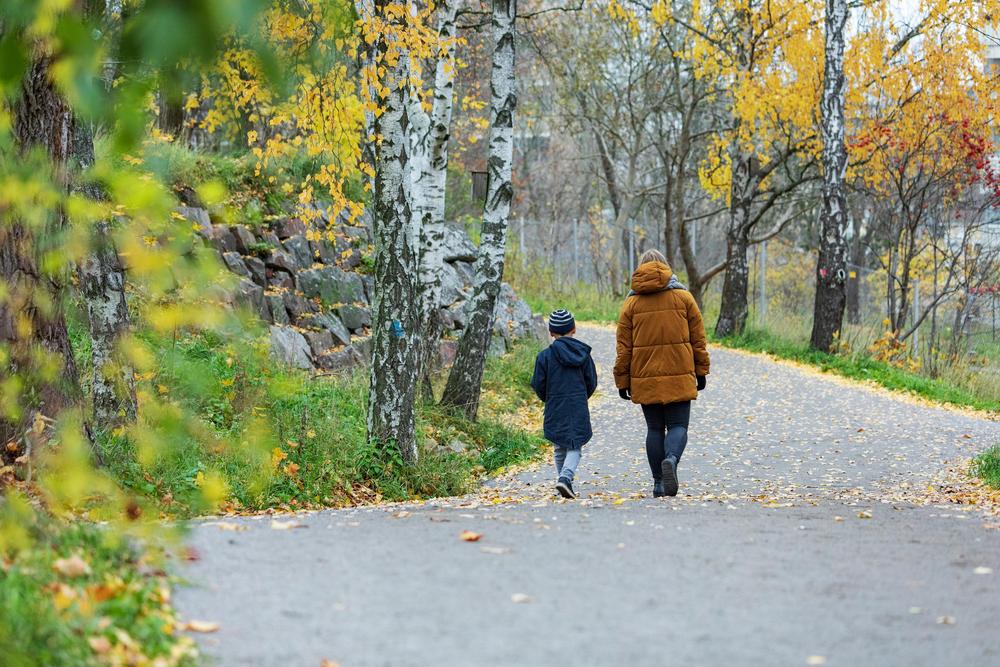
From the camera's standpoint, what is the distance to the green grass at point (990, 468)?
9039 mm

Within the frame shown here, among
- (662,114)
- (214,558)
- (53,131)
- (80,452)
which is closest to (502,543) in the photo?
(214,558)

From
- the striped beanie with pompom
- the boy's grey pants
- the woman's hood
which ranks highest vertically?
the woman's hood

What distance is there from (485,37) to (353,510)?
17.6 metres

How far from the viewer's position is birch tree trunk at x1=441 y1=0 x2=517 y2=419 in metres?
11.5

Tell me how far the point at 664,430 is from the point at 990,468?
351 cm

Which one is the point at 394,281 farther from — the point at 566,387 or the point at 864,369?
the point at 864,369

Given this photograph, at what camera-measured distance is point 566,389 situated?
310 inches

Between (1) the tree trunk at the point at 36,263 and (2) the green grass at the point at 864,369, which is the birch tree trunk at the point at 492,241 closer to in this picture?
(1) the tree trunk at the point at 36,263

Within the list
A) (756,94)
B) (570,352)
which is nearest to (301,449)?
(570,352)

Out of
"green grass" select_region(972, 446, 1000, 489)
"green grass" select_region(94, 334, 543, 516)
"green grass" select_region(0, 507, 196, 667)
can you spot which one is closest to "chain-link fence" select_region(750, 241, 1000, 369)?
"green grass" select_region(972, 446, 1000, 489)

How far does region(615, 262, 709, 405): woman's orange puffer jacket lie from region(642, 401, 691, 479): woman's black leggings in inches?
5.8

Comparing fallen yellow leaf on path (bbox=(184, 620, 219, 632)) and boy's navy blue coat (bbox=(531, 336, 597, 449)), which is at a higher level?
boy's navy blue coat (bbox=(531, 336, 597, 449))

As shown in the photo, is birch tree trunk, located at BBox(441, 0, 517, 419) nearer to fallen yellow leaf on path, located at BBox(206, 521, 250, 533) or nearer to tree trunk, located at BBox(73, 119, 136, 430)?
tree trunk, located at BBox(73, 119, 136, 430)

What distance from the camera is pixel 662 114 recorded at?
29.8 metres
